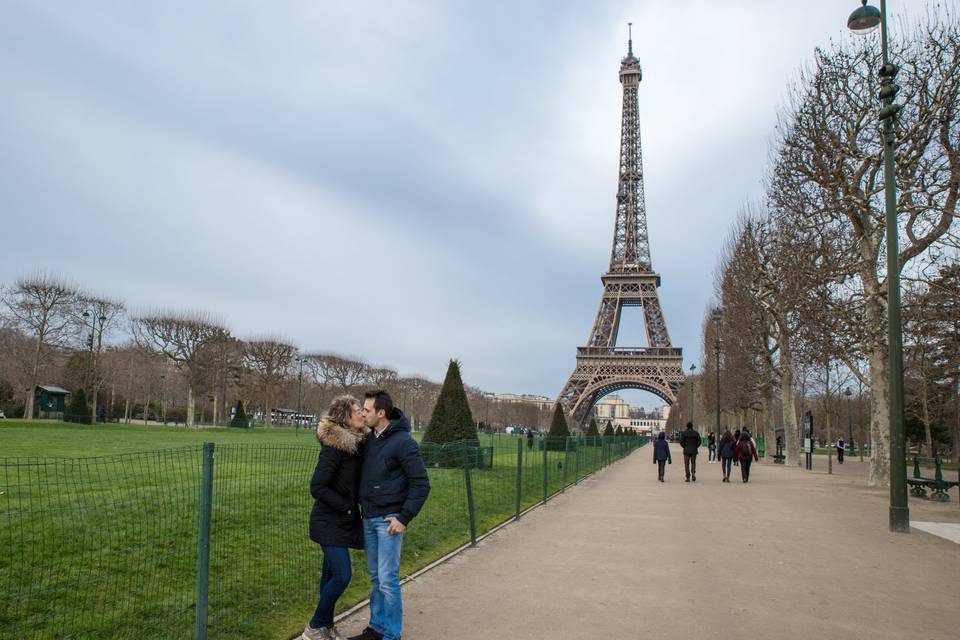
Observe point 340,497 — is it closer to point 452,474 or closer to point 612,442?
point 452,474

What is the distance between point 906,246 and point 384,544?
1760 cm

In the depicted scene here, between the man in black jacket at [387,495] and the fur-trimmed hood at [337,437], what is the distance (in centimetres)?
15

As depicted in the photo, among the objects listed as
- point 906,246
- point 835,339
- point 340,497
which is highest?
point 906,246

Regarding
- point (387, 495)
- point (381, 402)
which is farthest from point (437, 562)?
point (381, 402)

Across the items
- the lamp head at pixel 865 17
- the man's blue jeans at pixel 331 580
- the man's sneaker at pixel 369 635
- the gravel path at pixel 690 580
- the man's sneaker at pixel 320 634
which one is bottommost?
the gravel path at pixel 690 580

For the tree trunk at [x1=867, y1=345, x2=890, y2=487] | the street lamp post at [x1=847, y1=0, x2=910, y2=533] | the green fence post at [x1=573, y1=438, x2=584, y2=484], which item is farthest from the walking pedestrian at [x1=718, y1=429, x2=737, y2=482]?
the street lamp post at [x1=847, y1=0, x2=910, y2=533]

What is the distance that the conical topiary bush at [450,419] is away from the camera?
18.4 m

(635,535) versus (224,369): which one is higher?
(224,369)

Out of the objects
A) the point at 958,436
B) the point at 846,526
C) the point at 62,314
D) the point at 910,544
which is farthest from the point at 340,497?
the point at 958,436

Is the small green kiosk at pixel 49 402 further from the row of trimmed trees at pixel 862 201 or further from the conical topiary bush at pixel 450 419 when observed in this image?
the row of trimmed trees at pixel 862 201

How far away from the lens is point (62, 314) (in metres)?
42.2

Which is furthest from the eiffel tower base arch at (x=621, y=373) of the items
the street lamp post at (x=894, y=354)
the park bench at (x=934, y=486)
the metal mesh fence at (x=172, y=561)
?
the metal mesh fence at (x=172, y=561)

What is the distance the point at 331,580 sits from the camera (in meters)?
4.77

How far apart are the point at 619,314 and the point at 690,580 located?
69.7 m
